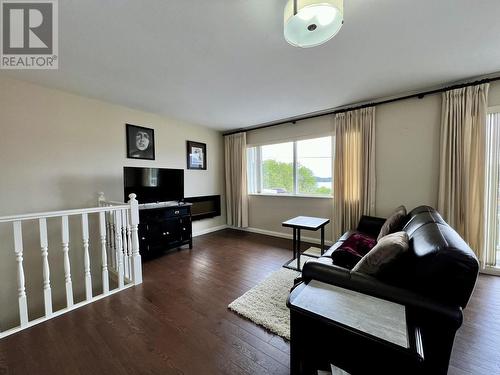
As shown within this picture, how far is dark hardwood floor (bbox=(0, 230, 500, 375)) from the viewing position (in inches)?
52.2

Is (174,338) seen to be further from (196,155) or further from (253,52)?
(196,155)

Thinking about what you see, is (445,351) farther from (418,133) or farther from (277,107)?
(277,107)

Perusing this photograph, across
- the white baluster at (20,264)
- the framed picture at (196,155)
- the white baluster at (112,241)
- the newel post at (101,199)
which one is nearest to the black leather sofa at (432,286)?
the white baluster at (20,264)

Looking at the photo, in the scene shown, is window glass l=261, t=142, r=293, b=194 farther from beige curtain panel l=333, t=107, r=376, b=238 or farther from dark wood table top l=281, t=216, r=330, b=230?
dark wood table top l=281, t=216, r=330, b=230

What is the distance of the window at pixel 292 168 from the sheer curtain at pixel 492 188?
1.87 meters

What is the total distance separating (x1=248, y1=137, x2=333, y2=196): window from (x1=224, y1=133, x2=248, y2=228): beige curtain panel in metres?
0.21

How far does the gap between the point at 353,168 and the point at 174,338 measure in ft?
10.4

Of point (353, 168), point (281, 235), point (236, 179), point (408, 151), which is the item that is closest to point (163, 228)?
point (236, 179)

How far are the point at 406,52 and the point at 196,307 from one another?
3.11m

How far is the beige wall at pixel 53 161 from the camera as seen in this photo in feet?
7.82

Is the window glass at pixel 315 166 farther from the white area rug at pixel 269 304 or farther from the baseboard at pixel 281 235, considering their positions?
the white area rug at pixel 269 304

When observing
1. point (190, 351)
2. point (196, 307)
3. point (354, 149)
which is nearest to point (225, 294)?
point (196, 307)

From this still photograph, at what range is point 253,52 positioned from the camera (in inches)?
76.4

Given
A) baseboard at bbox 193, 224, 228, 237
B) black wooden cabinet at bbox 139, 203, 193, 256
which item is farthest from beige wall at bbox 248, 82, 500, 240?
baseboard at bbox 193, 224, 228, 237
